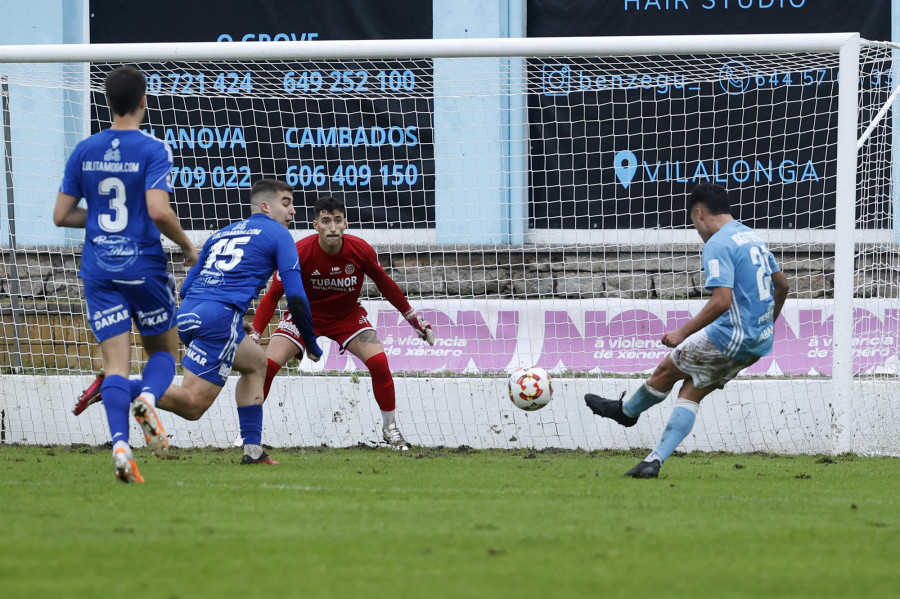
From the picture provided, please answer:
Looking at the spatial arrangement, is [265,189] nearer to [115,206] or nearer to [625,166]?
[115,206]

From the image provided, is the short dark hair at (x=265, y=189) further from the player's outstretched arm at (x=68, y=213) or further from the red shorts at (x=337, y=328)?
the red shorts at (x=337, y=328)

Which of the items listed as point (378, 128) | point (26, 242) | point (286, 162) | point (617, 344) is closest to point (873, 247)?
point (617, 344)

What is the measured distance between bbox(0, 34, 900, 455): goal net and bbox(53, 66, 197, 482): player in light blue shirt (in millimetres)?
3051

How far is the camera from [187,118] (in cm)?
1195

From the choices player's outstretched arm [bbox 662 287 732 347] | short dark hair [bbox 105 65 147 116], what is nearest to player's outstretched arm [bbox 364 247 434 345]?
player's outstretched arm [bbox 662 287 732 347]

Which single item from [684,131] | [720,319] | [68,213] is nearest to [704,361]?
[720,319]

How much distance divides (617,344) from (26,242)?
6278 mm

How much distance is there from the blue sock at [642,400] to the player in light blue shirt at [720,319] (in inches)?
7.5

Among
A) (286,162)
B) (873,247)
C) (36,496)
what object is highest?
(286,162)

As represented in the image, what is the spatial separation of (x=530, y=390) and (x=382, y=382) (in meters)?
1.30

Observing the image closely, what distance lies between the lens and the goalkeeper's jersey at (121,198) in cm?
560

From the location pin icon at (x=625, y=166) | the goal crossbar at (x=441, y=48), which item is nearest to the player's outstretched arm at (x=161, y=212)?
the goal crossbar at (x=441, y=48)

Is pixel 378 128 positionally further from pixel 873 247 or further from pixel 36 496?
pixel 36 496

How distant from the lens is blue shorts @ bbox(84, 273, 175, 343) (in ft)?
18.3
